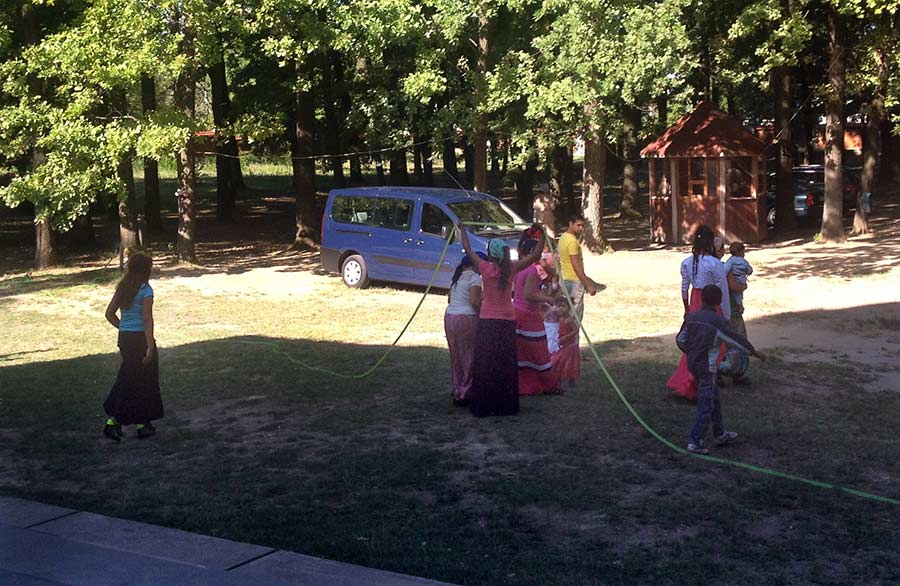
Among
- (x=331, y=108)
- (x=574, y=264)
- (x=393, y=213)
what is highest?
(x=331, y=108)

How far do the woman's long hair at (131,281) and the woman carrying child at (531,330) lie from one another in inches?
131

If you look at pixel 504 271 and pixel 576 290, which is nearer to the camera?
pixel 504 271

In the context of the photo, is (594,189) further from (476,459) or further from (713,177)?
(476,459)

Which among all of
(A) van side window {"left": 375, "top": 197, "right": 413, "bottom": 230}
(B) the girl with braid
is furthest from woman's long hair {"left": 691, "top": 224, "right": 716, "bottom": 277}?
(A) van side window {"left": 375, "top": 197, "right": 413, "bottom": 230}

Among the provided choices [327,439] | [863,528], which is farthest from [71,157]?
[863,528]

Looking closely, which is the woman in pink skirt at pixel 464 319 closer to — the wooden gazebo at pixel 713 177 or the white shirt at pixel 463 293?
the white shirt at pixel 463 293

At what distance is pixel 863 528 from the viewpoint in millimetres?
6406

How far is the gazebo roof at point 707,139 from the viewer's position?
2636 cm

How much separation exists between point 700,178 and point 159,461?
21.0m

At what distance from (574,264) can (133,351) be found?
14.8 ft

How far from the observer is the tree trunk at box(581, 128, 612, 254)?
24109mm

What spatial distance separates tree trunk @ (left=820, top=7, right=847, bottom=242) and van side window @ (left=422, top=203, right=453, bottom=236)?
10.7 m

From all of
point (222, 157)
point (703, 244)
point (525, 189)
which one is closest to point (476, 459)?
point (703, 244)

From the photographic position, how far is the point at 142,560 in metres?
6.09
